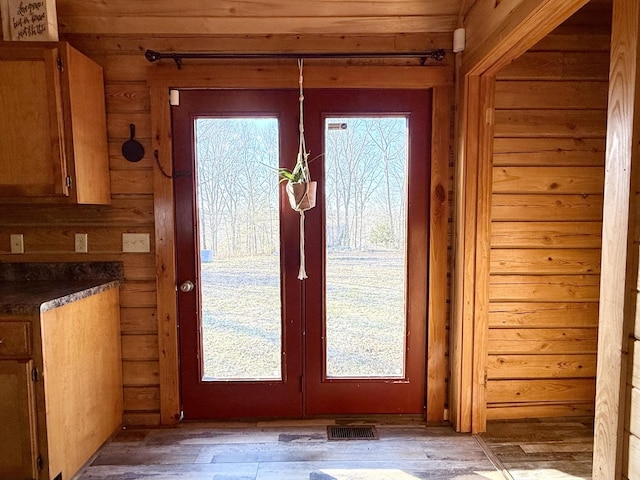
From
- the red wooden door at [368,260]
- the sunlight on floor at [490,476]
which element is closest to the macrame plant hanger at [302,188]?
the red wooden door at [368,260]

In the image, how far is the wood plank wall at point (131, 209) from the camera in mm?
2059

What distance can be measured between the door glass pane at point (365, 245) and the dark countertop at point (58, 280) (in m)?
1.25

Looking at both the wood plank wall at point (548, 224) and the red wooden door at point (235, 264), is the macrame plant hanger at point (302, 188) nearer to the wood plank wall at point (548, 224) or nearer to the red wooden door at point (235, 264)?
the red wooden door at point (235, 264)

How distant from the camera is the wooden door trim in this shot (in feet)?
6.34

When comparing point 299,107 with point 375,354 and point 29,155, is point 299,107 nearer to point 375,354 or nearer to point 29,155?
point 29,155

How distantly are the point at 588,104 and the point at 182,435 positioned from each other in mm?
3002

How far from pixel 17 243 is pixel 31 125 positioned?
0.74 m

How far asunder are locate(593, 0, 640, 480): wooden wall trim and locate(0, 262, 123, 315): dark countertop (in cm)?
208

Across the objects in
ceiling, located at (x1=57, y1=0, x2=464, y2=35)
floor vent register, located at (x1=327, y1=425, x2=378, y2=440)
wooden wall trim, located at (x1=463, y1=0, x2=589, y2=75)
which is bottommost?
floor vent register, located at (x1=327, y1=425, x2=378, y2=440)

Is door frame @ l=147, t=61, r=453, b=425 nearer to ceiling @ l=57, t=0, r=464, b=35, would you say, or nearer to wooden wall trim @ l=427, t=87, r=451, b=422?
wooden wall trim @ l=427, t=87, r=451, b=422

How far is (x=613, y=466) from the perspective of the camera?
107 centimetres

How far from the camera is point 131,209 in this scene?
2.13 meters

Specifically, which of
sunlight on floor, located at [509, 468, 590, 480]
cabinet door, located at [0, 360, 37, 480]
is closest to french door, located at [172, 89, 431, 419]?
sunlight on floor, located at [509, 468, 590, 480]

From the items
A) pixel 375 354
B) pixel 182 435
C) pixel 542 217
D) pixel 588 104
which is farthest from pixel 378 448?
pixel 588 104
